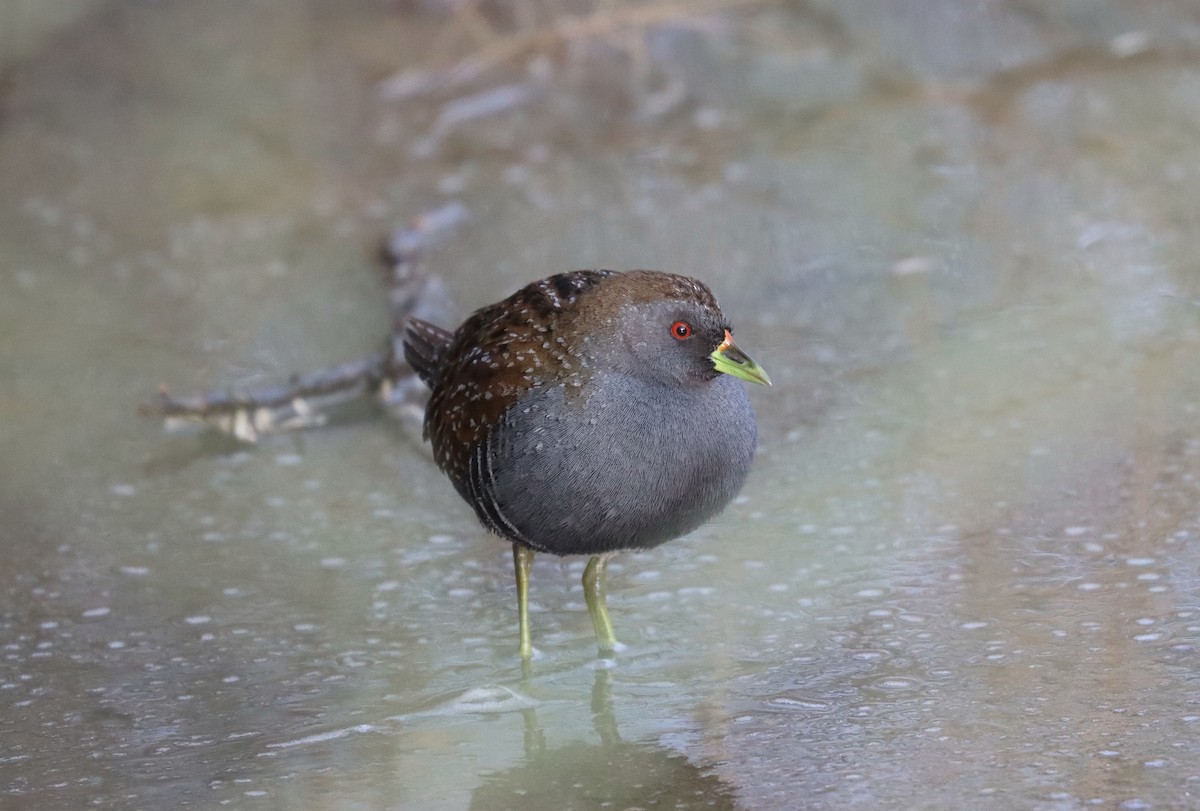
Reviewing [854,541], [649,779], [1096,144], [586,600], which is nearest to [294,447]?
[586,600]

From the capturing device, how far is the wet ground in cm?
312

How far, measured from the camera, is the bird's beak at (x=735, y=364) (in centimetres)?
335

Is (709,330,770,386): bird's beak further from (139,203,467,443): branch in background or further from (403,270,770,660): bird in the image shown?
(139,203,467,443): branch in background

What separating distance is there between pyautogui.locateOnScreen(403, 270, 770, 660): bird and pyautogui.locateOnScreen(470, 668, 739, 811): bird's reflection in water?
43 centimetres

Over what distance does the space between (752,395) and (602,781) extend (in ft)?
6.56

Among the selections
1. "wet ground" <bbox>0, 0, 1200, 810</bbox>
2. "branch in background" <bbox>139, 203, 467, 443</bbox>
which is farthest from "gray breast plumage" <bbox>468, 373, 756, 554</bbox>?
"branch in background" <bbox>139, 203, 467, 443</bbox>

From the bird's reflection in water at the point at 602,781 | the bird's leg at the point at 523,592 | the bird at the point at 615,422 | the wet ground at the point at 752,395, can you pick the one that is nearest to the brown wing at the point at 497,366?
the bird at the point at 615,422

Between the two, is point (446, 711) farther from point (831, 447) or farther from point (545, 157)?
point (545, 157)

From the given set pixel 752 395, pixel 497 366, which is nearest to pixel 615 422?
pixel 497 366

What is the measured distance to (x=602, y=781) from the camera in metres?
3.01

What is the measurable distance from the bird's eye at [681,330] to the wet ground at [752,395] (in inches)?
27.8

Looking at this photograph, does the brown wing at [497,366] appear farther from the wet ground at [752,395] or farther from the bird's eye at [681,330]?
the wet ground at [752,395]

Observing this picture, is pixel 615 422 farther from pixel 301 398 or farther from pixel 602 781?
pixel 301 398

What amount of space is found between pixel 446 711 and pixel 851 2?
17.6ft
